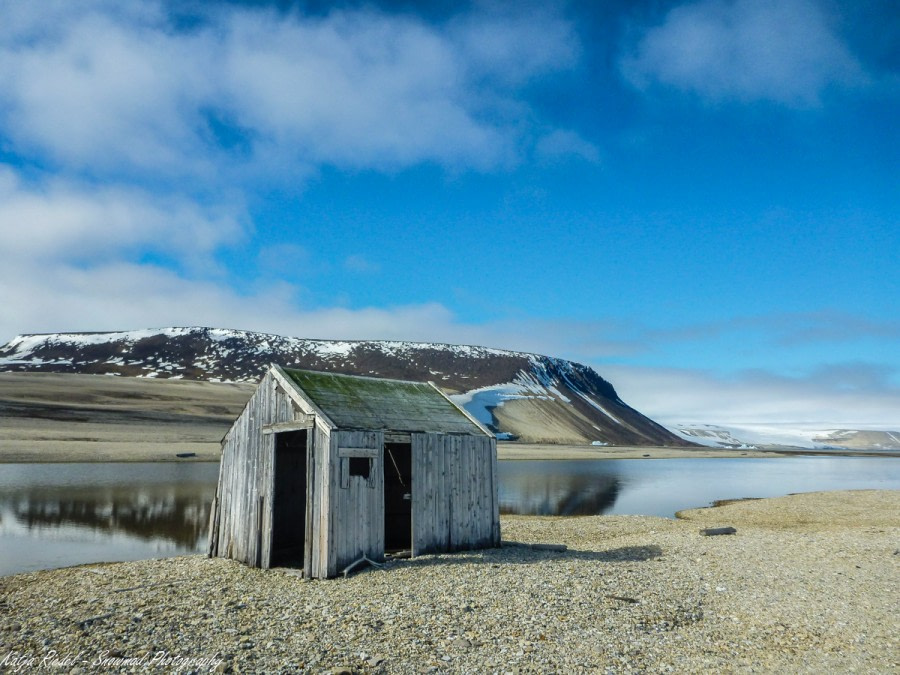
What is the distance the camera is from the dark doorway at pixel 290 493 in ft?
70.9

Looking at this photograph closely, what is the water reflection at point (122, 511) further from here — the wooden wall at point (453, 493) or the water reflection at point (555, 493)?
the water reflection at point (555, 493)

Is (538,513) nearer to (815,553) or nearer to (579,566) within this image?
(815,553)

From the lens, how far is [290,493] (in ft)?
73.2

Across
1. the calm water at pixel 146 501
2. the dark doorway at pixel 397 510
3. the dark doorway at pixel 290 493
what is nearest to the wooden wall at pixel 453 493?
the dark doorway at pixel 397 510

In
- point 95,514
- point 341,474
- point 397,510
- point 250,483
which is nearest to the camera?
point 341,474

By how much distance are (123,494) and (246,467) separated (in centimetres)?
2738

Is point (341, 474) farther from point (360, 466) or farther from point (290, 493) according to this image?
point (290, 493)

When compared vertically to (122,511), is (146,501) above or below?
above

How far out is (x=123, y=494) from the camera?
41.7 meters

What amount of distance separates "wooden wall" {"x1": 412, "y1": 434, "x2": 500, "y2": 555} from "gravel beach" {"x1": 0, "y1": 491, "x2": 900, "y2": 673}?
2.44 ft

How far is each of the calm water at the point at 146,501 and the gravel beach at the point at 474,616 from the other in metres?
5.37

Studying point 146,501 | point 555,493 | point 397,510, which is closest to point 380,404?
point 397,510

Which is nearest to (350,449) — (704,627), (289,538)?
(289,538)

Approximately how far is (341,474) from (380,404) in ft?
12.2
